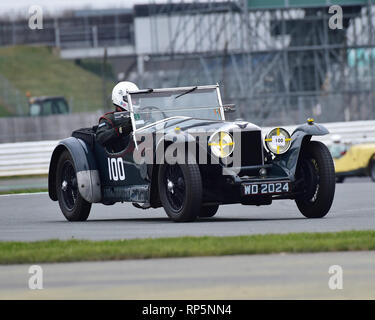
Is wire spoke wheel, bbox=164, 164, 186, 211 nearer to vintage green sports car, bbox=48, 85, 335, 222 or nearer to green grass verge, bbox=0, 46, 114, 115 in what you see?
vintage green sports car, bbox=48, 85, 335, 222

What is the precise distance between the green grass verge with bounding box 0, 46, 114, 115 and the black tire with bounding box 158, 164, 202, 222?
142ft

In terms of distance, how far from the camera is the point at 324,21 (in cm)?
4416

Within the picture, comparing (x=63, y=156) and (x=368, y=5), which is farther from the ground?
(x=368, y=5)

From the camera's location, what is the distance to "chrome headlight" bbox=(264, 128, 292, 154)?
37.2ft

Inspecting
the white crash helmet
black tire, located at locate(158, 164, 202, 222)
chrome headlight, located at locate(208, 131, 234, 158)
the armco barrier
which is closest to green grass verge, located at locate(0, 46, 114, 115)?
the armco barrier

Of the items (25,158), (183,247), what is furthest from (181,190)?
(25,158)

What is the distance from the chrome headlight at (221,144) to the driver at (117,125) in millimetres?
1560

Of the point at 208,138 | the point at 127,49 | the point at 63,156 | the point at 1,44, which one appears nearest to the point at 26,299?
the point at 208,138

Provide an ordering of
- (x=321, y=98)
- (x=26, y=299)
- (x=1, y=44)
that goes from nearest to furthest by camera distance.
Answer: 1. (x=26, y=299)
2. (x=321, y=98)
3. (x=1, y=44)

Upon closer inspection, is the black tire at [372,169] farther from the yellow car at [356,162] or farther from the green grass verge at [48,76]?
the green grass verge at [48,76]

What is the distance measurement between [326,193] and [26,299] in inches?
220

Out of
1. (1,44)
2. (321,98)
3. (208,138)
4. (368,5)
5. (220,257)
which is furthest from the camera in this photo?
(1,44)

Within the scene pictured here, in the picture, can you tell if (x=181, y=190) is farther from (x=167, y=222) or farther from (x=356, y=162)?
(x=356, y=162)

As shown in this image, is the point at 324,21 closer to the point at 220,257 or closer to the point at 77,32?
the point at 77,32
